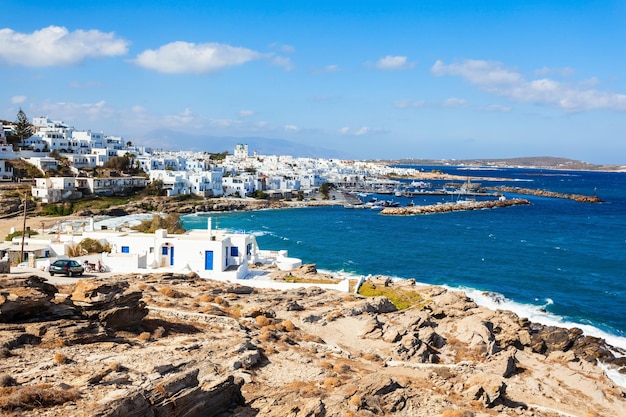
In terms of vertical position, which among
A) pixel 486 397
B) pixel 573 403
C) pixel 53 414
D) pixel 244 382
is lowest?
pixel 573 403

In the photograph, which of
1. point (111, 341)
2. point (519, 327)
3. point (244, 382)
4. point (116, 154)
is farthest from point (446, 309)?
point (116, 154)

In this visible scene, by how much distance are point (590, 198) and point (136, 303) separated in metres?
133

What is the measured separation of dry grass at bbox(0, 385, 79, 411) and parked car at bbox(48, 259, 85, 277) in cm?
1694

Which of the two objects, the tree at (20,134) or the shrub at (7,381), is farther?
the tree at (20,134)

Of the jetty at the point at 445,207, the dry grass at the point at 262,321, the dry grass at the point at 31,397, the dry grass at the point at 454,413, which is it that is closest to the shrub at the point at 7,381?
the dry grass at the point at 31,397

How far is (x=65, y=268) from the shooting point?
87.6 feet

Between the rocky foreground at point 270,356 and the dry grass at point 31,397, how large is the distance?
0.03 metres

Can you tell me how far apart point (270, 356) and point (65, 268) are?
13953 mm

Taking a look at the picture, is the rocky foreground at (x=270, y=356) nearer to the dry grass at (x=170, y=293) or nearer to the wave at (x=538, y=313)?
the dry grass at (x=170, y=293)

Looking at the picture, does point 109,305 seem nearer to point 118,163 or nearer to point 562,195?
point 118,163

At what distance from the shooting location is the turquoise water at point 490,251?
3975 cm

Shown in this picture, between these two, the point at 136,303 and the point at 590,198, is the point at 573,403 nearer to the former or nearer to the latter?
the point at 136,303

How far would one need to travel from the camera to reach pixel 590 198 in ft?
423

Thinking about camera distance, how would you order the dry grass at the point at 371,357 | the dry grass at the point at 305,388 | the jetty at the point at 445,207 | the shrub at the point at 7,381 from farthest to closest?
1. the jetty at the point at 445,207
2. the dry grass at the point at 371,357
3. the dry grass at the point at 305,388
4. the shrub at the point at 7,381
